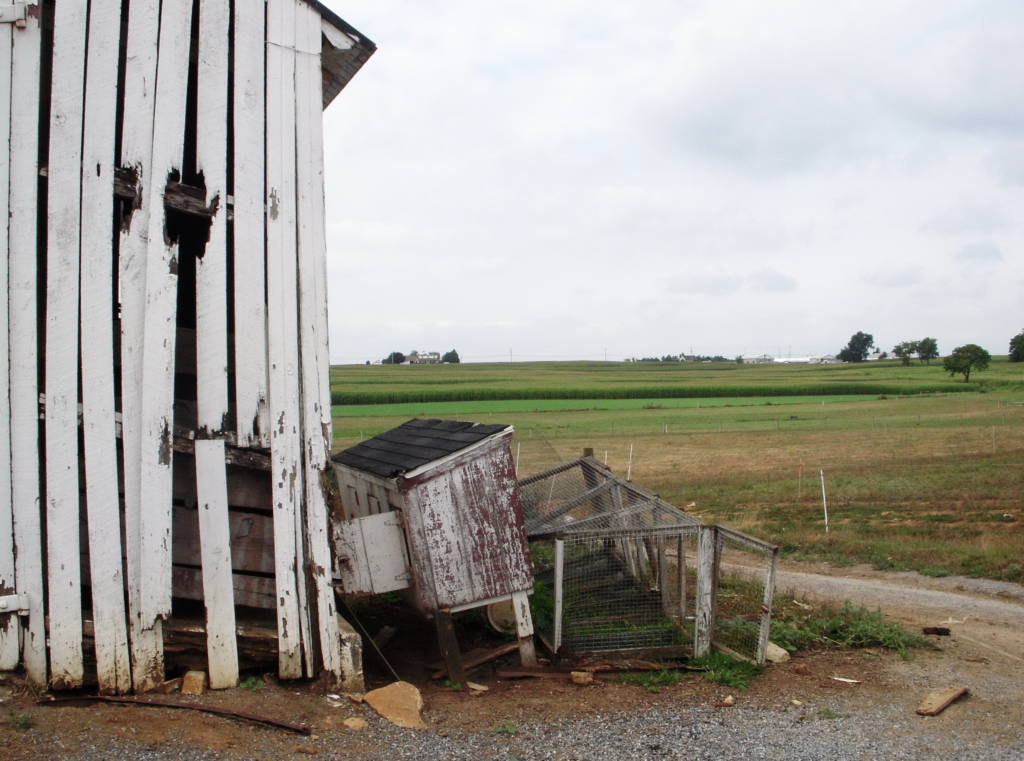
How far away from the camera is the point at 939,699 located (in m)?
7.74

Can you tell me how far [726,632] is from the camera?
31.8 ft

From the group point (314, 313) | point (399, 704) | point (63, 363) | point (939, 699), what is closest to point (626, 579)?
point (939, 699)

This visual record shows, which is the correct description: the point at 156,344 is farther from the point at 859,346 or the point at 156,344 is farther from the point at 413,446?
the point at 859,346

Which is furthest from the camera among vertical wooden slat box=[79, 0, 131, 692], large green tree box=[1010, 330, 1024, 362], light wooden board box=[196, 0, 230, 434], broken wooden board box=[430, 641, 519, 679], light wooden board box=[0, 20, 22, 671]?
large green tree box=[1010, 330, 1024, 362]

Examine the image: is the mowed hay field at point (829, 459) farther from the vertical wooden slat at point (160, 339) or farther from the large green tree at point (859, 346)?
the large green tree at point (859, 346)

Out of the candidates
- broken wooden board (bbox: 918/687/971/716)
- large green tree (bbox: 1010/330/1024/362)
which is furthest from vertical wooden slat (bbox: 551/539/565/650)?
large green tree (bbox: 1010/330/1024/362)

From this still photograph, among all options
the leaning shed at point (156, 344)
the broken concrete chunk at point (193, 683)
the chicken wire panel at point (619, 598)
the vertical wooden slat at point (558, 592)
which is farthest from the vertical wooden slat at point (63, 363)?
the chicken wire panel at point (619, 598)

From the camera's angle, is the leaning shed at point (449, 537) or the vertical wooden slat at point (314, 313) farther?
the leaning shed at point (449, 537)

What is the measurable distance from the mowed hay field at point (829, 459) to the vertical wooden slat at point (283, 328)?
7.77 meters

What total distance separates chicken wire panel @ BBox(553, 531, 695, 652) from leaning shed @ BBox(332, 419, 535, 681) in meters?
0.74

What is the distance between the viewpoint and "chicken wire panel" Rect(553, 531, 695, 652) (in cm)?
884

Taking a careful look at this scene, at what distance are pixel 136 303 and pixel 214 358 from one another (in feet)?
2.30

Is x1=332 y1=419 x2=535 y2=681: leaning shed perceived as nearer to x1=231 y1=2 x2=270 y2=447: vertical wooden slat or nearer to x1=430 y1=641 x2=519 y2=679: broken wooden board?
x1=430 y1=641 x2=519 y2=679: broken wooden board

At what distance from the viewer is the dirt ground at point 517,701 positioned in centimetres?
586
